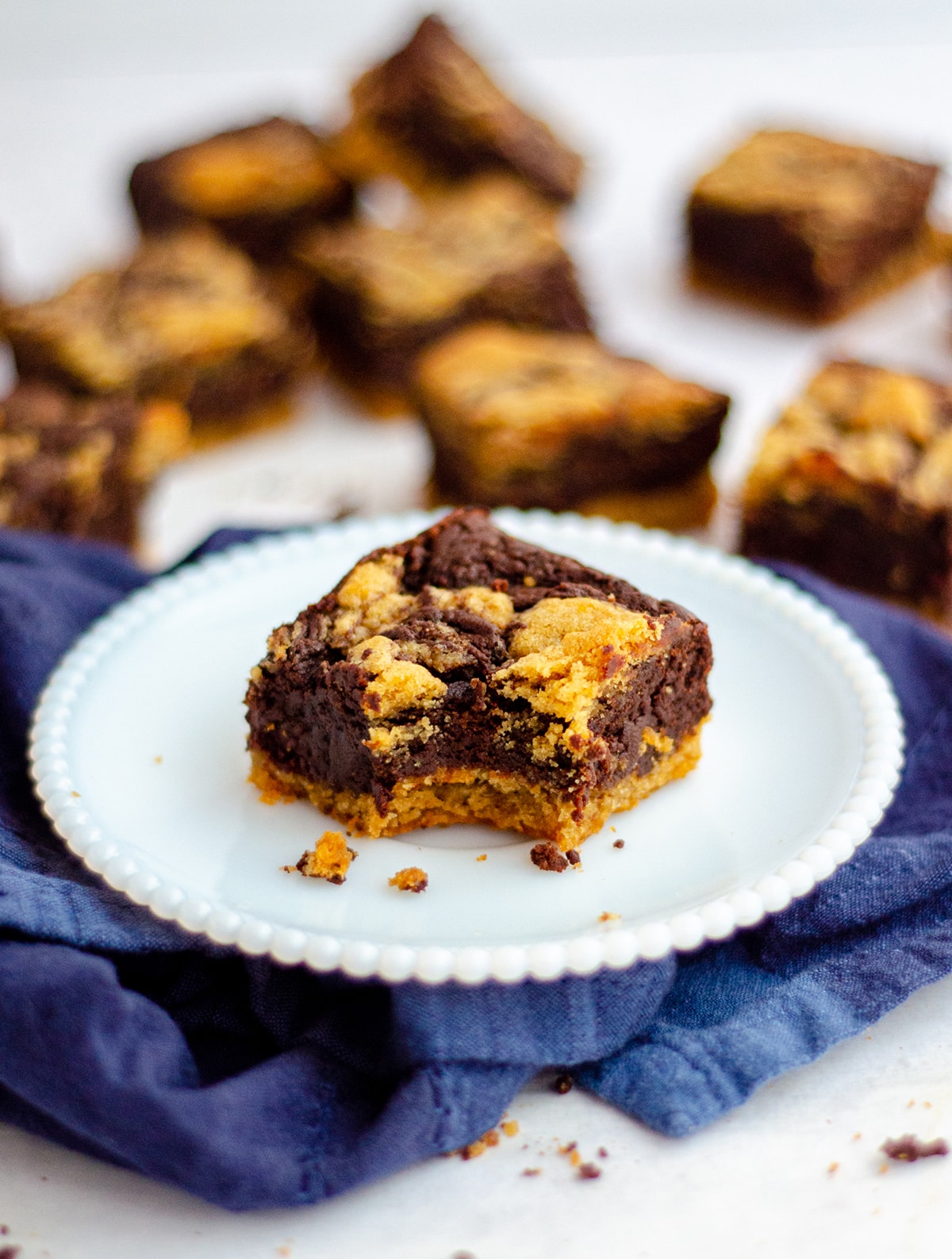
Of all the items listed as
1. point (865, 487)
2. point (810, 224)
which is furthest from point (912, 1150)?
point (810, 224)

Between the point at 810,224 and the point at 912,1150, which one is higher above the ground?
the point at 810,224

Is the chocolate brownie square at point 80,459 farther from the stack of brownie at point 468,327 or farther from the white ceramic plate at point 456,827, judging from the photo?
the white ceramic plate at point 456,827

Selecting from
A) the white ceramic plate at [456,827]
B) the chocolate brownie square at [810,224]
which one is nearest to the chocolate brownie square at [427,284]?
the chocolate brownie square at [810,224]

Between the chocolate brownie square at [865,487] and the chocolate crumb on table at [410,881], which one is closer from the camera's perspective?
the chocolate crumb on table at [410,881]

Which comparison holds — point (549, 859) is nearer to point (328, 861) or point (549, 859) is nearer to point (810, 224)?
point (328, 861)

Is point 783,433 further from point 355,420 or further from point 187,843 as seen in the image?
point 187,843

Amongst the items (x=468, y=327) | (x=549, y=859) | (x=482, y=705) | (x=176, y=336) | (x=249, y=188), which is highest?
(x=482, y=705)
